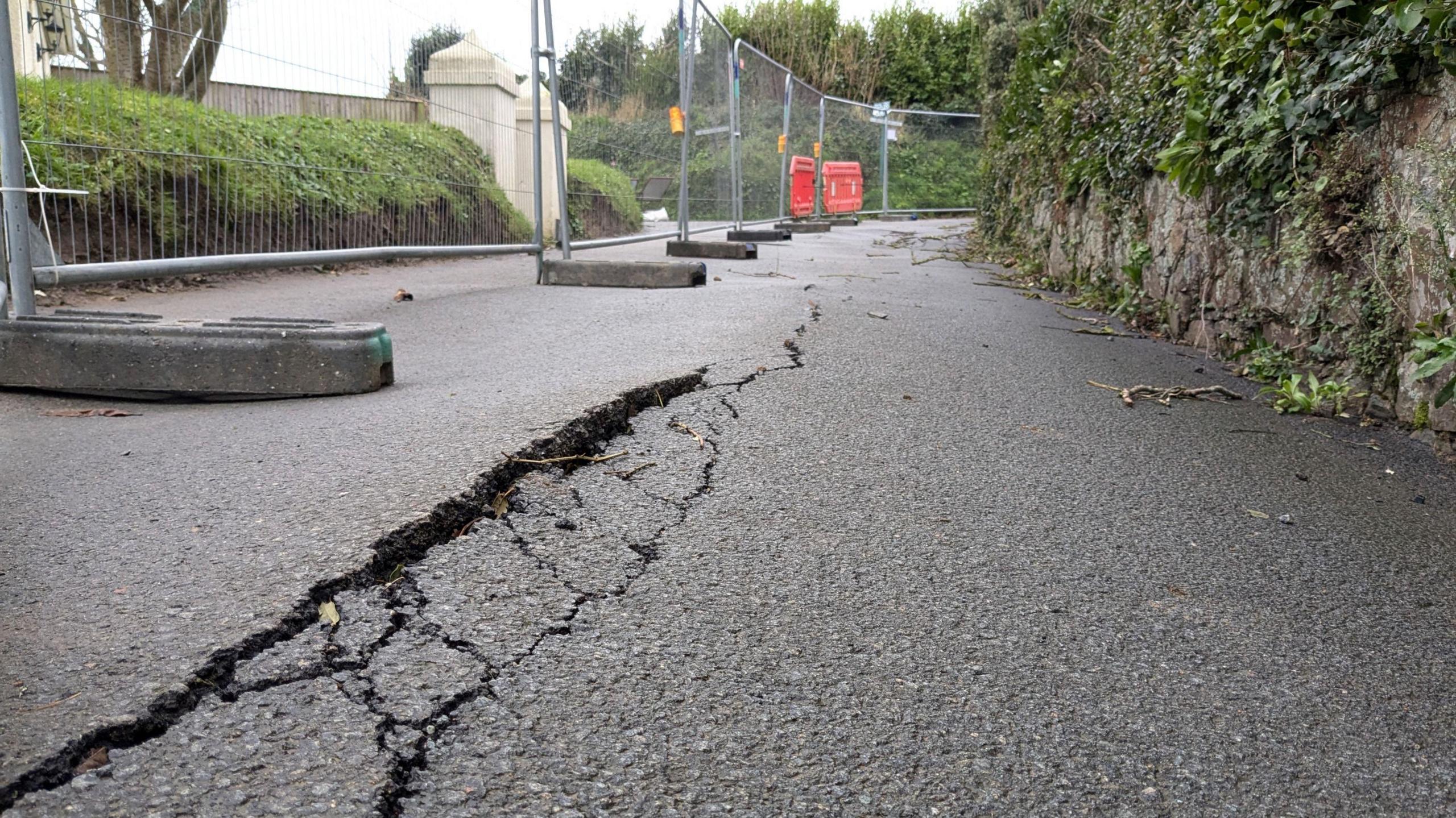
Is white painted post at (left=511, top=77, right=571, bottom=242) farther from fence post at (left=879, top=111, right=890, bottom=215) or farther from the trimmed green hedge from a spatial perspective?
fence post at (left=879, top=111, right=890, bottom=215)

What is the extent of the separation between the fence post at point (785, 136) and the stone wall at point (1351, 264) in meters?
11.8

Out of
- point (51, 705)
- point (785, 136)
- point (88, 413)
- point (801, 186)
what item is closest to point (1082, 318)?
point (88, 413)

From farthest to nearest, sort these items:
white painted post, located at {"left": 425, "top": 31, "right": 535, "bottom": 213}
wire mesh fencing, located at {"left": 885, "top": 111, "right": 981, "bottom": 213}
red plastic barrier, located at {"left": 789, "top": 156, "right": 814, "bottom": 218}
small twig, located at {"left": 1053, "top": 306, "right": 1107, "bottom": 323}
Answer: wire mesh fencing, located at {"left": 885, "top": 111, "right": 981, "bottom": 213} < red plastic barrier, located at {"left": 789, "top": 156, "right": 814, "bottom": 218} < white painted post, located at {"left": 425, "top": 31, "right": 535, "bottom": 213} < small twig, located at {"left": 1053, "top": 306, "right": 1107, "bottom": 323}

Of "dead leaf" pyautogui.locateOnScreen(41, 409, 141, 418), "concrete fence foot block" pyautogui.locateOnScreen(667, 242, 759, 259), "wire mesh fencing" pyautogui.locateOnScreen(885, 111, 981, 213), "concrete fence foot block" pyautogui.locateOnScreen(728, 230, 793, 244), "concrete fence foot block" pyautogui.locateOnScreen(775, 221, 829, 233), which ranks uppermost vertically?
"wire mesh fencing" pyautogui.locateOnScreen(885, 111, 981, 213)

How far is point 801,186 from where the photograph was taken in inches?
757

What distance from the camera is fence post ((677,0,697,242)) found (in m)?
9.73

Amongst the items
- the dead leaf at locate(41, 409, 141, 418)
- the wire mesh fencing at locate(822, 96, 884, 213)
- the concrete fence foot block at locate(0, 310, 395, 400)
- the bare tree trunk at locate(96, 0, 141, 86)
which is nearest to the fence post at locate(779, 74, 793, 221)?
the wire mesh fencing at locate(822, 96, 884, 213)

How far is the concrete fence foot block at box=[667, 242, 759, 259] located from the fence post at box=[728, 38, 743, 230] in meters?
2.73

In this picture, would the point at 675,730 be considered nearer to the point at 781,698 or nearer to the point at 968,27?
the point at 781,698

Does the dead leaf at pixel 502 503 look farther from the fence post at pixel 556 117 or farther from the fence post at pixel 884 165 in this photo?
the fence post at pixel 884 165

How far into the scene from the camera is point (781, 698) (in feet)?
5.36

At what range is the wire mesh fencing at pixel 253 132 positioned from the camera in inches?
193

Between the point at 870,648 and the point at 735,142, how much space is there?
11.8 metres

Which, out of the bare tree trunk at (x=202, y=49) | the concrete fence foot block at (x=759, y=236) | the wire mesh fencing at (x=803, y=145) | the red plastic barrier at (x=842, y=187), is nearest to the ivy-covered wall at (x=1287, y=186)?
the bare tree trunk at (x=202, y=49)
